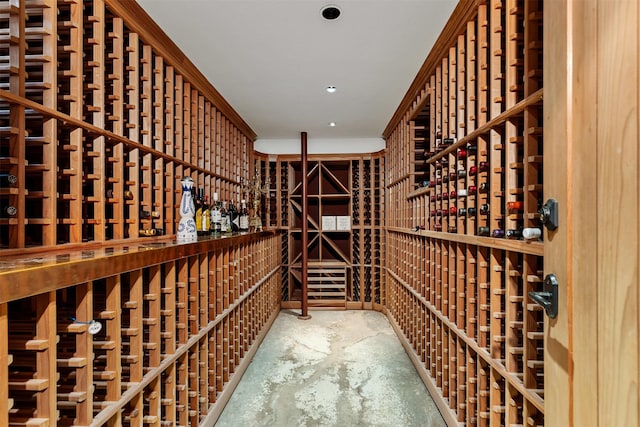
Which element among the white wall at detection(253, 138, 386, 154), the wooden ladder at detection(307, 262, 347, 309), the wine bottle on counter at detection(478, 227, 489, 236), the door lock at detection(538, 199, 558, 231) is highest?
the white wall at detection(253, 138, 386, 154)

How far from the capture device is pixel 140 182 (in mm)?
2238

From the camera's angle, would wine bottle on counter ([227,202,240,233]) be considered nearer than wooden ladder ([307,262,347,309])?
Yes

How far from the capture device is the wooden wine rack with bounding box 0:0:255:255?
53.3 inches

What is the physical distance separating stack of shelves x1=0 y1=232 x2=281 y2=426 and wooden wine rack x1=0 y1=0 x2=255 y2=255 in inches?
12.9

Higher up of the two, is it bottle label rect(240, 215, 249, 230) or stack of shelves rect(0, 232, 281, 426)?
bottle label rect(240, 215, 249, 230)

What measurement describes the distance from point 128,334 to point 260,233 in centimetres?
211

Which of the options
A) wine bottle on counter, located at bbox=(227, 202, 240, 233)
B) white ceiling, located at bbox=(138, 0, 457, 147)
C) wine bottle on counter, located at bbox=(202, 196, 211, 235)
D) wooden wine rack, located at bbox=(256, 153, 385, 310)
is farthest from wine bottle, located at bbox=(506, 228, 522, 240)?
wooden wine rack, located at bbox=(256, 153, 385, 310)

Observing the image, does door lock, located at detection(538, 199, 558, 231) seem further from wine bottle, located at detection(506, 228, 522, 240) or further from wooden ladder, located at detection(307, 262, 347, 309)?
wooden ladder, located at detection(307, 262, 347, 309)

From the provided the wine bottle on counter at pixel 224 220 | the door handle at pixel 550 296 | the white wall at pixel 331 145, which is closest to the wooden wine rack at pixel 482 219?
the door handle at pixel 550 296

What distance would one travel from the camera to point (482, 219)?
5.91 feet

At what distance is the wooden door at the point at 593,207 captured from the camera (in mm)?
687

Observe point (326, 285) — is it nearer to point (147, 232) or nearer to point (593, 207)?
point (147, 232)

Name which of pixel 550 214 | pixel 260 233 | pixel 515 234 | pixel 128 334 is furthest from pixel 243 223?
pixel 550 214

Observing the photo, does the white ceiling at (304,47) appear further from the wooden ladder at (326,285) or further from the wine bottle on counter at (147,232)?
the wooden ladder at (326,285)
